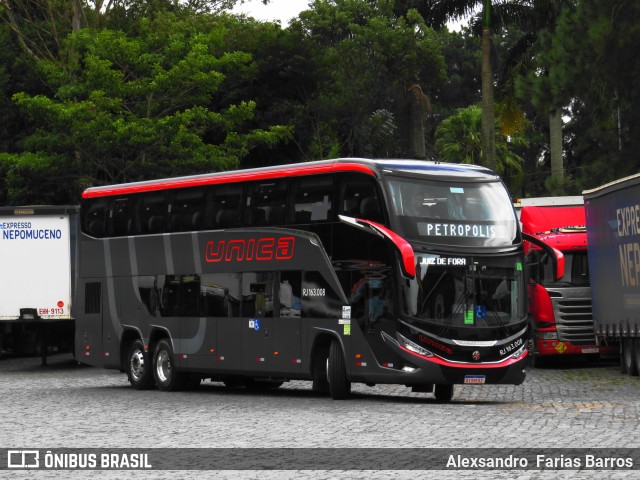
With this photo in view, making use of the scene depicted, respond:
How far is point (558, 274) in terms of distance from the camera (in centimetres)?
2331

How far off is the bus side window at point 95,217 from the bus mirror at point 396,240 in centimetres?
798

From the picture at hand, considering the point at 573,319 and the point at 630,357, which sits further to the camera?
the point at 573,319

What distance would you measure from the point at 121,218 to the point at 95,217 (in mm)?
1090

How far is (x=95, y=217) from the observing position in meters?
29.3

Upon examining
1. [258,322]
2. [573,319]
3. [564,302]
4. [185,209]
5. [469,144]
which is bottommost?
[573,319]

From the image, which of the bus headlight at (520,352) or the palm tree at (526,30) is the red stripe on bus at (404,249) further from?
the palm tree at (526,30)

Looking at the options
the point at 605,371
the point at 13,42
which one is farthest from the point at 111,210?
the point at 13,42

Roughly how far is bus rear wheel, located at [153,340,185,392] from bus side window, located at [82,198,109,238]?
9.49 ft

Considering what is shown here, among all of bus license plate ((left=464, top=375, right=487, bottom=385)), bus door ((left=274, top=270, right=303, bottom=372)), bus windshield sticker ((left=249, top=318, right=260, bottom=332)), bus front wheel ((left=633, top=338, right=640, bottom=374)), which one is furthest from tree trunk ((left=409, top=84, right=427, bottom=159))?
bus license plate ((left=464, top=375, right=487, bottom=385))

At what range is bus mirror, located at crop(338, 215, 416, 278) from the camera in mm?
21391

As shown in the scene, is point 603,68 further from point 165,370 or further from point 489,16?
point 165,370

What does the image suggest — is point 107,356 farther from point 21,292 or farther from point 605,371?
point 605,371

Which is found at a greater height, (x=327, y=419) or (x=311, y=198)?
(x=311, y=198)

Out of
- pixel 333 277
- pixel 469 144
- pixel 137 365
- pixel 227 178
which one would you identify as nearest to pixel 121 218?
pixel 137 365
